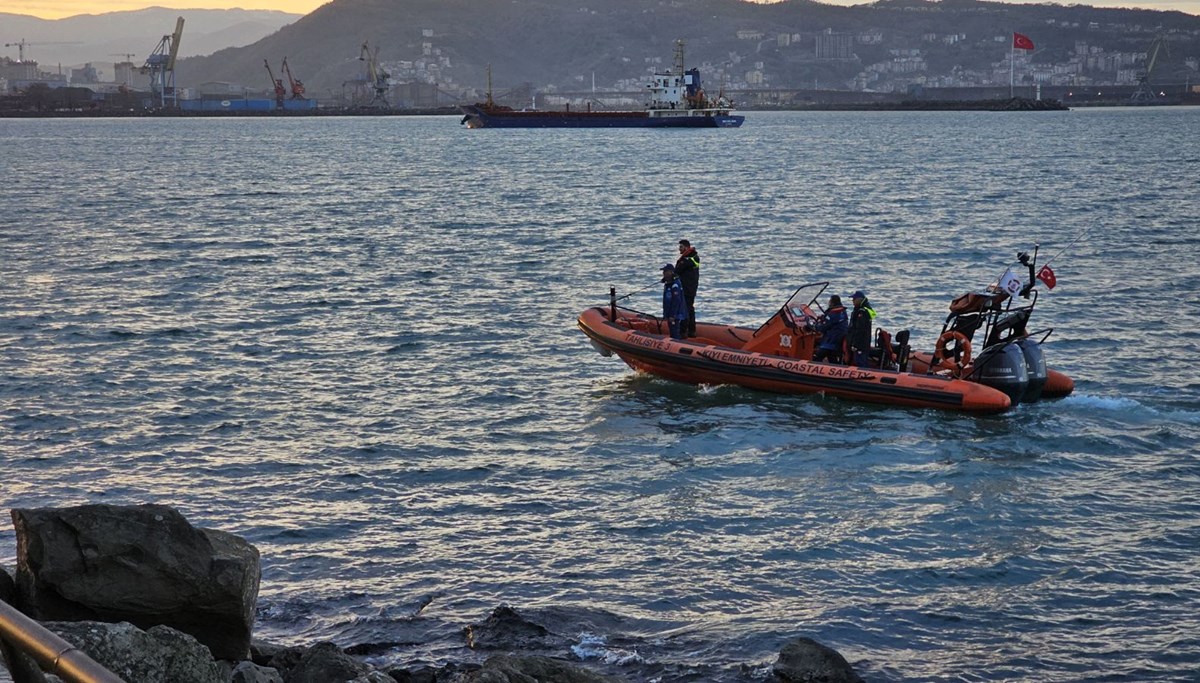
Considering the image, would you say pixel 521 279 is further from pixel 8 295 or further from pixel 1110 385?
pixel 1110 385

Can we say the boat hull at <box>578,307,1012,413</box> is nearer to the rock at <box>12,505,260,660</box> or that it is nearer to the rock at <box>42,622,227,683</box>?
the rock at <box>12,505,260,660</box>

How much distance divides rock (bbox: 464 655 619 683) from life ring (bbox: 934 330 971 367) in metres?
10.8

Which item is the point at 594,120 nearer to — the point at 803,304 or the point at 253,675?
the point at 803,304

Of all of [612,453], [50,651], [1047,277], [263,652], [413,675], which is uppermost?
[50,651]

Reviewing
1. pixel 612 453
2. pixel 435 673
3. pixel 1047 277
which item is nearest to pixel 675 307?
pixel 612 453

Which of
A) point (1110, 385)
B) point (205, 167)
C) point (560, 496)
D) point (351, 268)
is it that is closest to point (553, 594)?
point (560, 496)

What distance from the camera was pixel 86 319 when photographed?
25547mm

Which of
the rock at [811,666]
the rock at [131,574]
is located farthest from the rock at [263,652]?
the rock at [811,666]

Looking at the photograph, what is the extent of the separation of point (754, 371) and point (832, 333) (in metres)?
1.20

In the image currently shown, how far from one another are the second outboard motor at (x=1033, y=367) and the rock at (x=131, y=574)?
12.1 metres

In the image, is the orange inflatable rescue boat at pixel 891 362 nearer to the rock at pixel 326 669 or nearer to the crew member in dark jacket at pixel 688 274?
the crew member in dark jacket at pixel 688 274

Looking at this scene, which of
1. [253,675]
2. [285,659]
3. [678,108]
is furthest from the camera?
[678,108]

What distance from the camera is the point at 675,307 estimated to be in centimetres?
1923

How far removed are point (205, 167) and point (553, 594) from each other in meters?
76.2
